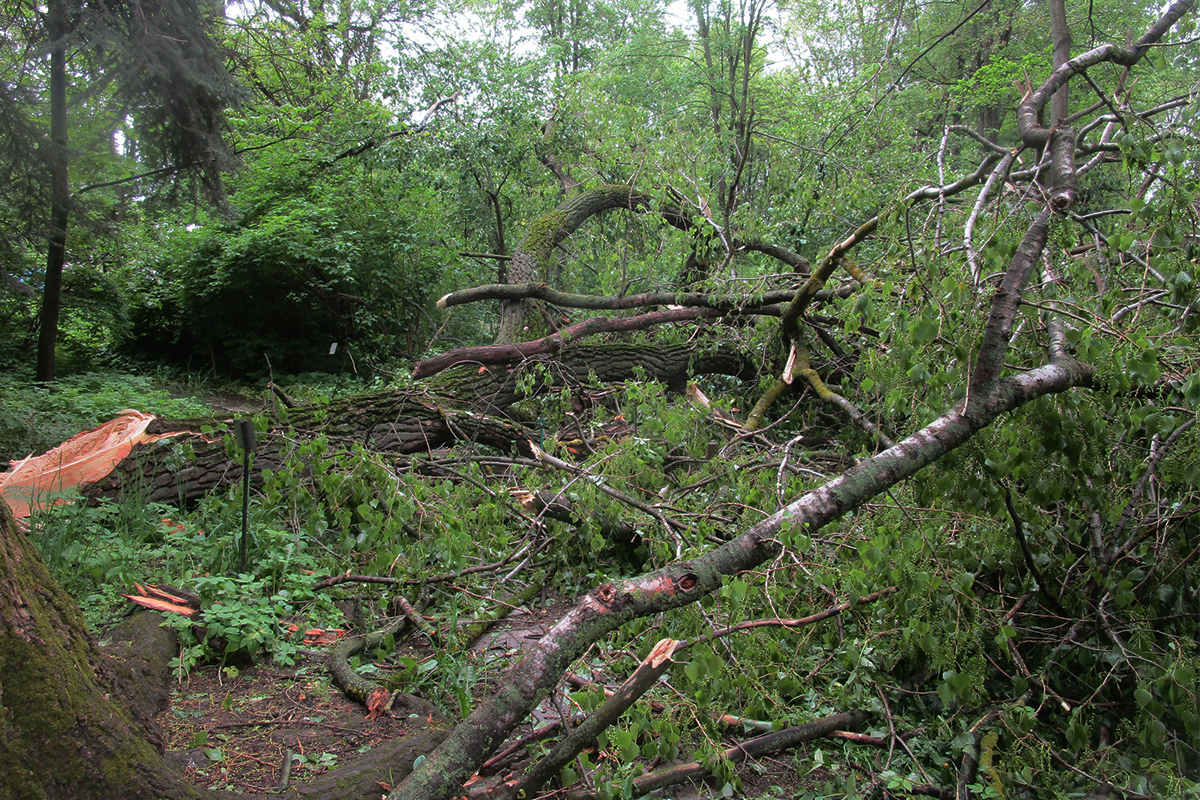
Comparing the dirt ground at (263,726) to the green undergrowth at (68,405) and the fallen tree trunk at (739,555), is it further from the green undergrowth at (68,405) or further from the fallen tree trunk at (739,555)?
the green undergrowth at (68,405)

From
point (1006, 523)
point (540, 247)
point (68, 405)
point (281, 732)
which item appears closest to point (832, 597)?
point (1006, 523)

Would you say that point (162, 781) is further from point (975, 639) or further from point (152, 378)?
point (152, 378)

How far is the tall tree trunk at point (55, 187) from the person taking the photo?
201 inches

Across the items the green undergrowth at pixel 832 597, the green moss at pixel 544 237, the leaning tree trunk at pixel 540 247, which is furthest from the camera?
the green moss at pixel 544 237

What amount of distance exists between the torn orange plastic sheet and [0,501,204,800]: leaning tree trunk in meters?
2.21

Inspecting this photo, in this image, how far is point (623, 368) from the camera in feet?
19.1

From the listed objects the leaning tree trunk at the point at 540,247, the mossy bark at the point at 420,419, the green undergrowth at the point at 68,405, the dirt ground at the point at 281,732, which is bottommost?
the dirt ground at the point at 281,732

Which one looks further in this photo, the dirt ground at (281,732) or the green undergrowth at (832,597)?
the dirt ground at (281,732)

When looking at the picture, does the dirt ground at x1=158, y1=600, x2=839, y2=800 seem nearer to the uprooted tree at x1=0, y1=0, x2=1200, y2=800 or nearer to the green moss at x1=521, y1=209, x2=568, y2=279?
the uprooted tree at x1=0, y1=0, x2=1200, y2=800

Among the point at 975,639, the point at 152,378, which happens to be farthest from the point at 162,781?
the point at 152,378

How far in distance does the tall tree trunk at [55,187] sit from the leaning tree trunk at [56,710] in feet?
17.8

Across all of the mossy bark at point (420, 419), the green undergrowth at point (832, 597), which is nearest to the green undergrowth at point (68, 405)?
the mossy bark at point (420, 419)

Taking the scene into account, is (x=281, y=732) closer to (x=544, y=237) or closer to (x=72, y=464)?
(x=72, y=464)

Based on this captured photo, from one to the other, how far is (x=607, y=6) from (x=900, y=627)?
1819cm
